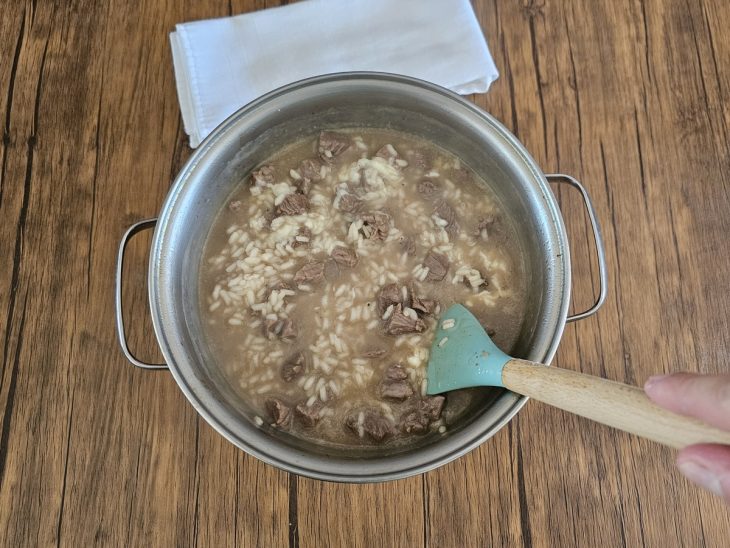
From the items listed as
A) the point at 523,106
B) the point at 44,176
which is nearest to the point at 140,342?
the point at 44,176

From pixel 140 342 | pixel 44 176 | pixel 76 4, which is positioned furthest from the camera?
pixel 76 4

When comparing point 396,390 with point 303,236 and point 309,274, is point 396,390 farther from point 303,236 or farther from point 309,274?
point 303,236

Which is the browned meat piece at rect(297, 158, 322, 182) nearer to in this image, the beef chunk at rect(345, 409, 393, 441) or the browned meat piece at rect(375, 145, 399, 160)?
the browned meat piece at rect(375, 145, 399, 160)

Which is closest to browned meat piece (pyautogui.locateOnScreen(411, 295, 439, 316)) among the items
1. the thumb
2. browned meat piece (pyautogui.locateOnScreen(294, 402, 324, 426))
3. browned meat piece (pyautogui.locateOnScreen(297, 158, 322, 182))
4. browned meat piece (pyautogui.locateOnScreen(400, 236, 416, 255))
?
browned meat piece (pyautogui.locateOnScreen(400, 236, 416, 255))

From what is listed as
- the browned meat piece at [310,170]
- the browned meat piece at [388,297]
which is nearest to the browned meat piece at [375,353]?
the browned meat piece at [388,297]

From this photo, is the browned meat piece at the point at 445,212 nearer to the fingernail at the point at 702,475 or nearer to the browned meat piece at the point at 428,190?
the browned meat piece at the point at 428,190

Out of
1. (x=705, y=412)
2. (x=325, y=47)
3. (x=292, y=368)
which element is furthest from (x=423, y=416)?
(x=325, y=47)

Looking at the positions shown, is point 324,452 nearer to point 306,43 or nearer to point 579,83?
point 306,43

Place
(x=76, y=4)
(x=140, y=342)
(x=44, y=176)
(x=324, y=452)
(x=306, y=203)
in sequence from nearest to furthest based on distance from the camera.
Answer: (x=324, y=452) → (x=306, y=203) → (x=140, y=342) → (x=44, y=176) → (x=76, y=4)
